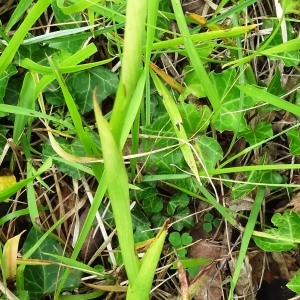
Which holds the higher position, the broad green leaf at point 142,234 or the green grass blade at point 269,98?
the green grass blade at point 269,98

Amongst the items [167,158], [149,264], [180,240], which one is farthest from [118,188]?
[180,240]

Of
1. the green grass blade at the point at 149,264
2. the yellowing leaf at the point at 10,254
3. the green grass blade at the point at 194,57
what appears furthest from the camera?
the yellowing leaf at the point at 10,254

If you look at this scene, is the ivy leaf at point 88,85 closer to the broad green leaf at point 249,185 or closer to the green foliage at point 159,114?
the green foliage at point 159,114

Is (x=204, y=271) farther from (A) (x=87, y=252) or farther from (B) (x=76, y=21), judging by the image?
(B) (x=76, y=21)

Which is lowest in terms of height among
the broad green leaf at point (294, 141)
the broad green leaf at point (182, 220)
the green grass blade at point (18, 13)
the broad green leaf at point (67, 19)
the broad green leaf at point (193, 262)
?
the broad green leaf at point (193, 262)

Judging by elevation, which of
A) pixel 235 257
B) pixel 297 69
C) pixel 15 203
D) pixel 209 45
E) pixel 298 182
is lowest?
pixel 235 257

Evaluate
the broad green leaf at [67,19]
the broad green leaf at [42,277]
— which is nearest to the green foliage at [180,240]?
the broad green leaf at [42,277]

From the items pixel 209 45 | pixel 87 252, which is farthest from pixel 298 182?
pixel 87 252

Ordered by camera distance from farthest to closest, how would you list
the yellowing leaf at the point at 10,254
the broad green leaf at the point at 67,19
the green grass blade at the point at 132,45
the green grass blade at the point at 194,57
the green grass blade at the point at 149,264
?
1. the broad green leaf at the point at 67,19
2. the yellowing leaf at the point at 10,254
3. the green grass blade at the point at 194,57
4. the green grass blade at the point at 149,264
5. the green grass blade at the point at 132,45
